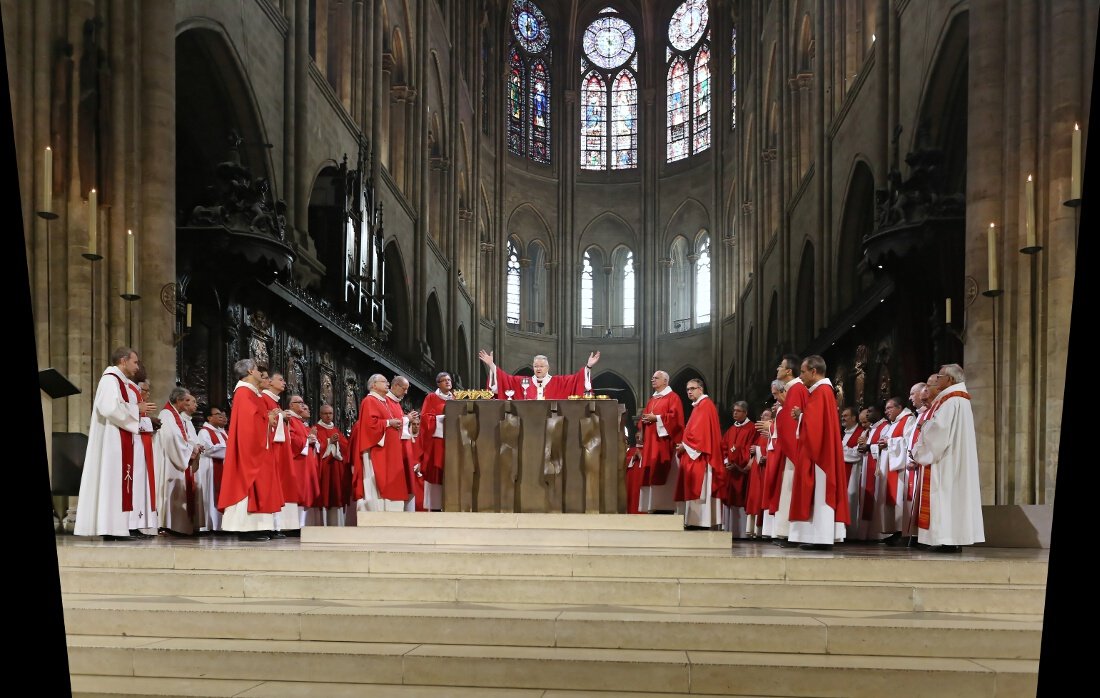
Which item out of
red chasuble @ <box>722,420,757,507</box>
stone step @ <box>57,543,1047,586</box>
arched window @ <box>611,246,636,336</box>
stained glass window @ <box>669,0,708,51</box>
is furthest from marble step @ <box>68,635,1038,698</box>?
stained glass window @ <box>669,0,708,51</box>

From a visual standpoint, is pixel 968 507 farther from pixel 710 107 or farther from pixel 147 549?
pixel 710 107

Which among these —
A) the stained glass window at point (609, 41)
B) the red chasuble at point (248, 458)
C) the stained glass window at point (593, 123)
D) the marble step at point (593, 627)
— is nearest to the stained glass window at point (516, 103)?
the stained glass window at point (593, 123)

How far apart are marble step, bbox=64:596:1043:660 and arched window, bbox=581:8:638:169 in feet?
120

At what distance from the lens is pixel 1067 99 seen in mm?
10586

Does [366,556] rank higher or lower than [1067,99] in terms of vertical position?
lower

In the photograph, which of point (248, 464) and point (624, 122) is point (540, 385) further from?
point (624, 122)

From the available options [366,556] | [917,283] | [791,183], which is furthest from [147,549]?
[791,183]

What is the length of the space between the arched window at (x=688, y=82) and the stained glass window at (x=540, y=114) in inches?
188

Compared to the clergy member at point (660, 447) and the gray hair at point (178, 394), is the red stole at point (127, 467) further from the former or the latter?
the clergy member at point (660, 447)

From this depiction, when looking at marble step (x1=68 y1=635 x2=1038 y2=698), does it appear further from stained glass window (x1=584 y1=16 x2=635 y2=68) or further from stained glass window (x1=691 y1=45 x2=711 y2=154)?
stained glass window (x1=584 y1=16 x2=635 y2=68)

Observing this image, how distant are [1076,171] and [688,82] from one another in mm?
32073

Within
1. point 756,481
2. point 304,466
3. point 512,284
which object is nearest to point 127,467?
point 304,466

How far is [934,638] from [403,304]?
71.6 feet

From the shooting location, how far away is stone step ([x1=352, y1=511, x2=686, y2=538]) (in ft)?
30.8
